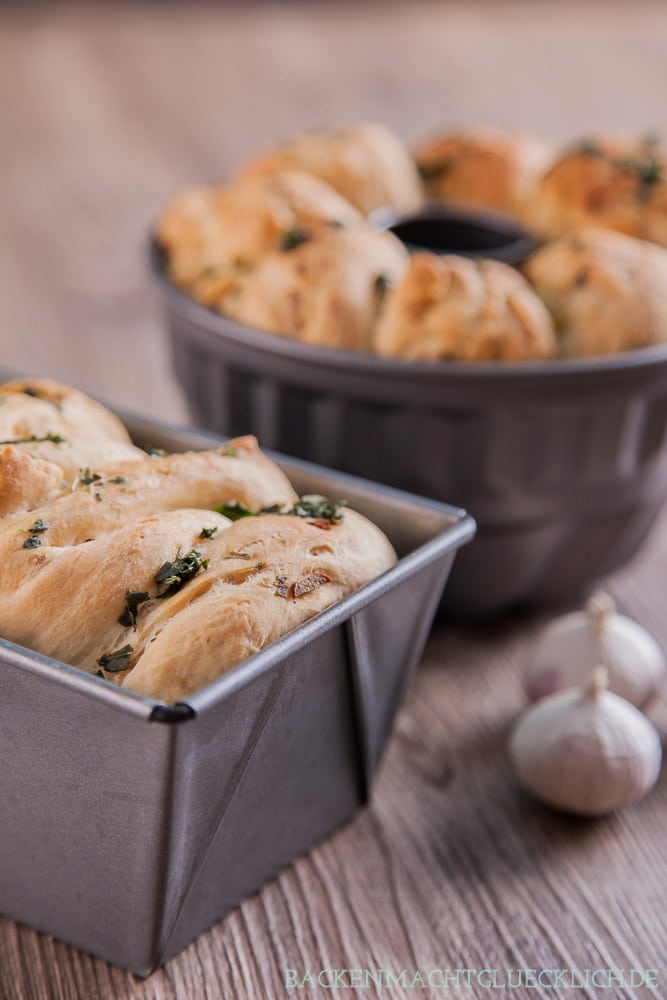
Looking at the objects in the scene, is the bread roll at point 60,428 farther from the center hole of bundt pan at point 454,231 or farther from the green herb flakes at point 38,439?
the center hole of bundt pan at point 454,231

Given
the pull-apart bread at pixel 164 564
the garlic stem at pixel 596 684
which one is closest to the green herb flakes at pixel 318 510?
the pull-apart bread at pixel 164 564

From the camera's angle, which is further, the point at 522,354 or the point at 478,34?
the point at 478,34

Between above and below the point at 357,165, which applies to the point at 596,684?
below

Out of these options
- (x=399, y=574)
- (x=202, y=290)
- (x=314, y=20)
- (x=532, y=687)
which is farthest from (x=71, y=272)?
(x=314, y=20)

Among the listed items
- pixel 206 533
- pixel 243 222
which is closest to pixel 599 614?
pixel 206 533

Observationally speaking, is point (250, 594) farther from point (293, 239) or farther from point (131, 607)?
point (293, 239)

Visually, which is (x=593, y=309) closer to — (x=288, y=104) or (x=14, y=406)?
(x=14, y=406)

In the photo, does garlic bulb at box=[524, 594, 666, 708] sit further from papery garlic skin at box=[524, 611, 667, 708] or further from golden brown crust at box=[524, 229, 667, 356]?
golden brown crust at box=[524, 229, 667, 356]

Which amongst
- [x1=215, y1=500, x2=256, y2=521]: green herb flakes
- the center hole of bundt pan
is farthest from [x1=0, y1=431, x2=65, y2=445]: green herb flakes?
the center hole of bundt pan
